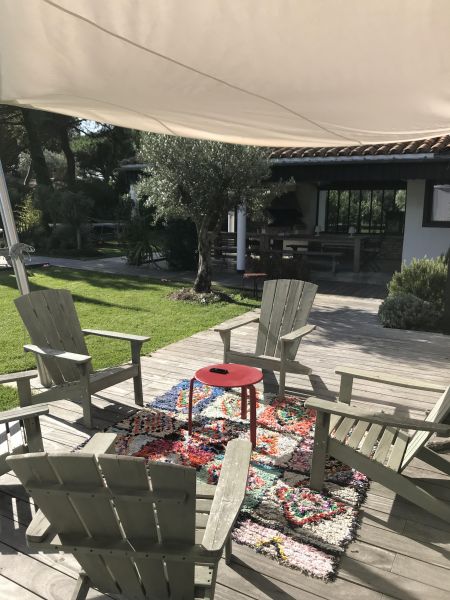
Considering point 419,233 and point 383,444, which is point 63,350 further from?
point 419,233

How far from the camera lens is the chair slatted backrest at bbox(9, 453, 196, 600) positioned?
4.92ft

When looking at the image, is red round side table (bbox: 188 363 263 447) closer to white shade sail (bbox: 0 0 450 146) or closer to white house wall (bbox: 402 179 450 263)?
white shade sail (bbox: 0 0 450 146)

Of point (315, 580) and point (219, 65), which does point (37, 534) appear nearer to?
point (315, 580)

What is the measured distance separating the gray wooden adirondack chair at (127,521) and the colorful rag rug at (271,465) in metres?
0.76

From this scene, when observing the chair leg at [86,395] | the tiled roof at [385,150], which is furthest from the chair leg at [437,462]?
the tiled roof at [385,150]

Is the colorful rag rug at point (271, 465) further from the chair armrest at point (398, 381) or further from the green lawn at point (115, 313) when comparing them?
the green lawn at point (115, 313)

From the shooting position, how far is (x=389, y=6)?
1940 millimetres

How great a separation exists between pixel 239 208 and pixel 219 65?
6.66 m

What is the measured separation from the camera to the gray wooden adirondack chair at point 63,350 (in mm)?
3537

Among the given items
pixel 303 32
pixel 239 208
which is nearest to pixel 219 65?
pixel 303 32

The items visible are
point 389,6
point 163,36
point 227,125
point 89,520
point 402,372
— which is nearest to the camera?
point 89,520

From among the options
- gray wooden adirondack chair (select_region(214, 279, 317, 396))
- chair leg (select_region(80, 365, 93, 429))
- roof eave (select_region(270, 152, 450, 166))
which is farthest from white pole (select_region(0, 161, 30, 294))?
roof eave (select_region(270, 152, 450, 166))

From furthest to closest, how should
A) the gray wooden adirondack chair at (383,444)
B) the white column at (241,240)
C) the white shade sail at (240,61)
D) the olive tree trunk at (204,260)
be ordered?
the white column at (241,240), the olive tree trunk at (204,260), the gray wooden adirondack chair at (383,444), the white shade sail at (240,61)

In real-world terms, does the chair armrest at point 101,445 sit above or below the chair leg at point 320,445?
above
